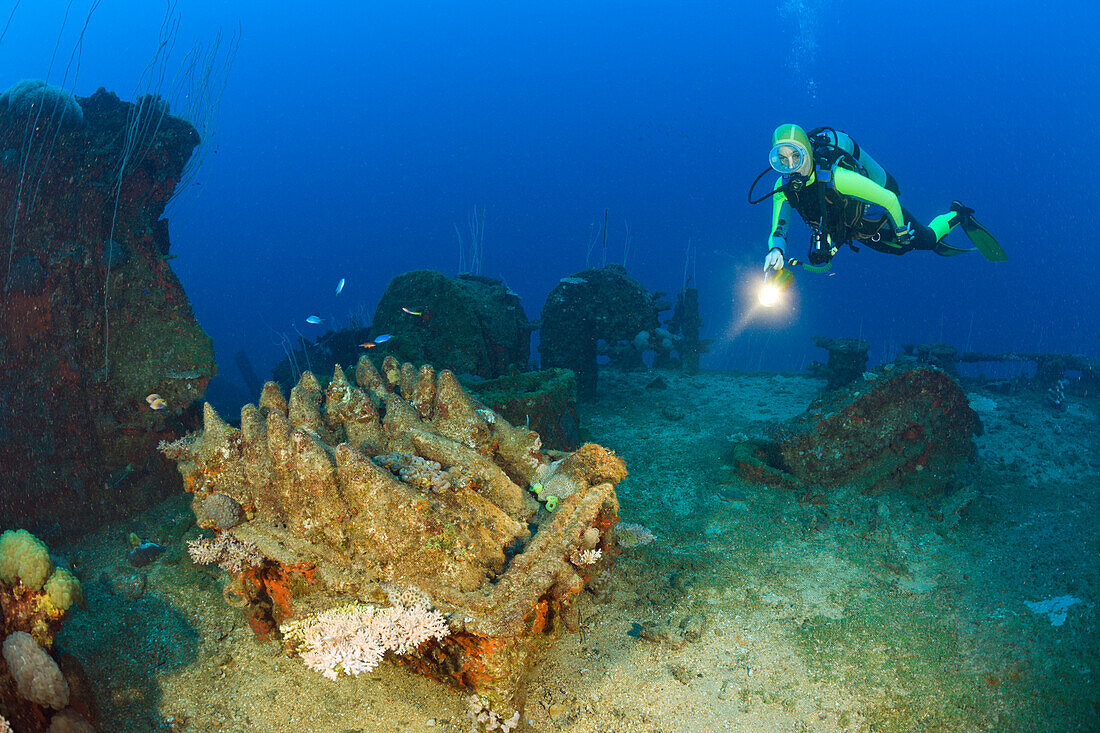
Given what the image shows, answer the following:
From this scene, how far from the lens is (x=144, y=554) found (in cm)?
524

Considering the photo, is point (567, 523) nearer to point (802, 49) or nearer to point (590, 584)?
point (590, 584)

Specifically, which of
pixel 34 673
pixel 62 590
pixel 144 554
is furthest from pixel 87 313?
pixel 34 673

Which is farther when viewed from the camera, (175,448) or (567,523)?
(175,448)

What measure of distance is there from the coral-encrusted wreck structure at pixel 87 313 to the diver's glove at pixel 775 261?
6836mm

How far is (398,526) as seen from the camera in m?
3.62

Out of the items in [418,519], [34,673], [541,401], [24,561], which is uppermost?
[541,401]

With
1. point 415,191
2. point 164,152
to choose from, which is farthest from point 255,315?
point 164,152

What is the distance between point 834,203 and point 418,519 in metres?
5.62

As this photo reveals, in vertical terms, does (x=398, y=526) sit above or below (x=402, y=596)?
above

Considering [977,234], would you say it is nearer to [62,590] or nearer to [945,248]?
[945,248]

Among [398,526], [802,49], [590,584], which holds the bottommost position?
[590,584]

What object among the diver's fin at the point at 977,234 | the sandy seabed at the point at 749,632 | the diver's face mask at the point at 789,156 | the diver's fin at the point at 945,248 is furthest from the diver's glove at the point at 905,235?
the sandy seabed at the point at 749,632

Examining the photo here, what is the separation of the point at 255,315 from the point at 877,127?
114 m

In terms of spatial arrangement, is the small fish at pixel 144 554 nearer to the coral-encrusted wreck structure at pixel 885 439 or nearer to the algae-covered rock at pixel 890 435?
the coral-encrusted wreck structure at pixel 885 439
